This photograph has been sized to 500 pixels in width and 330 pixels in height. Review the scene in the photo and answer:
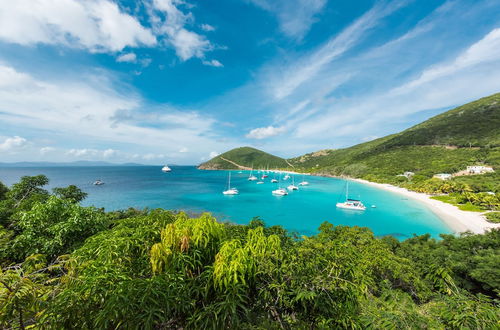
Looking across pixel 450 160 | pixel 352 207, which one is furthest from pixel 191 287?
pixel 450 160

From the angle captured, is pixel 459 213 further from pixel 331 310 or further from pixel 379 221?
pixel 331 310

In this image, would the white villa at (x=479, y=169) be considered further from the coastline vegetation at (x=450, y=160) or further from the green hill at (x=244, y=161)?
the green hill at (x=244, y=161)

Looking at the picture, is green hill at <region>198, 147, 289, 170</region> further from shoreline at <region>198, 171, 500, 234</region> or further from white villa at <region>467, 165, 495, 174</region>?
shoreline at <region>198, 171, 500, 234</region>

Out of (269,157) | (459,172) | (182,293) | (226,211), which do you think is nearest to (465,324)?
(182,293)

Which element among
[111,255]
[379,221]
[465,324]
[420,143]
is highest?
[420,143]

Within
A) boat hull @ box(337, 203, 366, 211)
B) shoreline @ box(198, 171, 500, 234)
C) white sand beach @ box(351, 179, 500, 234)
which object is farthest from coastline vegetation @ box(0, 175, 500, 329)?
boat hull @ box(337, 203, 366, 211)

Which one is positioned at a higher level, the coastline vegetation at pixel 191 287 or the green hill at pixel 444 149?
the green hill at pixel 444 149

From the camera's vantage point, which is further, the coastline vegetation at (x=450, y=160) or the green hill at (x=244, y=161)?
the green hill at (x=244, y=161)

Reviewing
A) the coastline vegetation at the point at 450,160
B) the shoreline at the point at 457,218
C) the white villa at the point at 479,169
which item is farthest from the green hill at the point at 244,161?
the shoreline at the point at 457,218

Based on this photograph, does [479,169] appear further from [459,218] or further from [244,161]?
[244,161]
